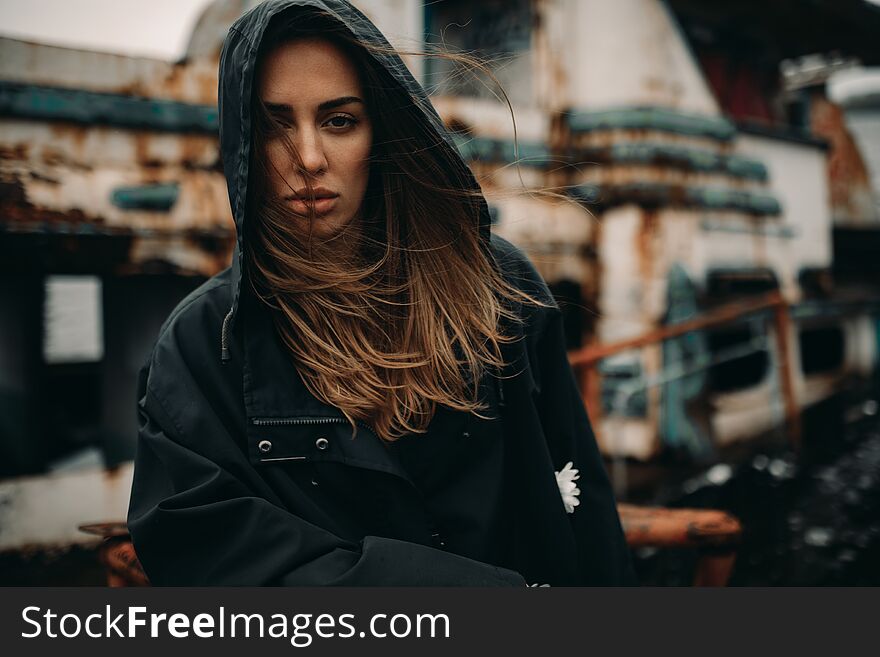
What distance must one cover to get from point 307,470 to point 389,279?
0.49m

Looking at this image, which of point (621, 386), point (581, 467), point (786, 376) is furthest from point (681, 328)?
point (581, 467)

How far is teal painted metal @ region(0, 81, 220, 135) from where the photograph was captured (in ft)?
11.1

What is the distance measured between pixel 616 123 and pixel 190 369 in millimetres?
4862

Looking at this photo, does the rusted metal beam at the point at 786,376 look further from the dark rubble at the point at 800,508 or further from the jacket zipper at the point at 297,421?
the jacket zipper at the point at 297,421

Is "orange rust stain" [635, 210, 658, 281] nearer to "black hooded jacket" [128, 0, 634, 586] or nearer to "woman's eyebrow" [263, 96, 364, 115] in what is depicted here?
"black hooded jacket" [128, 0, 634, 586]

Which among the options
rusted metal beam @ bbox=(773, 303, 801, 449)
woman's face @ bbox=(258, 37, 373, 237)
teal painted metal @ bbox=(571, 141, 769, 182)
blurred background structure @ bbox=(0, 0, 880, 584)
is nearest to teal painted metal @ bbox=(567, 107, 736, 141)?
blurred background structure @ bbox=(0, 0, 880, 584)

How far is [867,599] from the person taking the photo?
170cm

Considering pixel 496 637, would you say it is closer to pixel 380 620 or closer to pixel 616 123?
pixel 380 620

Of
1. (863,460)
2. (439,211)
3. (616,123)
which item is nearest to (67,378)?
(616,123)

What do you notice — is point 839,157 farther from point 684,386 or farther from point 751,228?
point 684,386

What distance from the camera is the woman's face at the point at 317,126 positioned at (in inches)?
58.5

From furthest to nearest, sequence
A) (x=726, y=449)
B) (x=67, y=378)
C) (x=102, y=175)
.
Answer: (x=67, y=378)
(x=726, y=449)
(x=102, y=175)

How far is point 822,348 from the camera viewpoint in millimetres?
9062

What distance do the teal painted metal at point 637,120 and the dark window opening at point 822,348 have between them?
4.42 m
